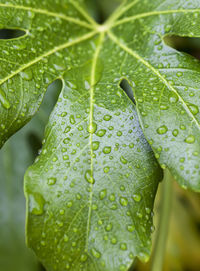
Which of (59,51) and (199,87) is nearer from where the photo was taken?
(199,87)

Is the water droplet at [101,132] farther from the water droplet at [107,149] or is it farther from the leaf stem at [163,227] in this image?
the leaf stem at [163,227]

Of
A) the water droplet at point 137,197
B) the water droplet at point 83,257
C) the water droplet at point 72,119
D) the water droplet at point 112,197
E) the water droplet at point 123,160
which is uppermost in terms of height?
the water droplet at point 72,119

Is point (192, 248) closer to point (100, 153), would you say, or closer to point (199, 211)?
point (199, 211)

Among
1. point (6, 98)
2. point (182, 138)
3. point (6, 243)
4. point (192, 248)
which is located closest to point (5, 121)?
point (6, 98)

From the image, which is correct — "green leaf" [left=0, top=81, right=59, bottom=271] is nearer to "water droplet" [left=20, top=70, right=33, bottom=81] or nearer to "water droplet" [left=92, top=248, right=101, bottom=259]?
"water droplet" [left=20, top=70, right=33, bottom=81]

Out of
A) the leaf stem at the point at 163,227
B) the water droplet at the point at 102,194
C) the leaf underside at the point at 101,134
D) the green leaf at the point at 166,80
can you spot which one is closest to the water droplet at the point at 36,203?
the leaf underside at the point at 101,134

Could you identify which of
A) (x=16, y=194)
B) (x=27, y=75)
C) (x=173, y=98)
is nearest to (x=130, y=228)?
(x=173, y=98)
